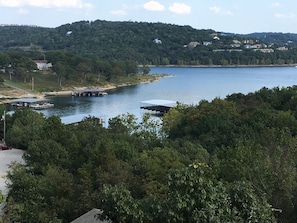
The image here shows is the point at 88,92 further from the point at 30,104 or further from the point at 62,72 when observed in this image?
the point at 30,104

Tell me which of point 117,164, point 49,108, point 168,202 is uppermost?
point 168,202

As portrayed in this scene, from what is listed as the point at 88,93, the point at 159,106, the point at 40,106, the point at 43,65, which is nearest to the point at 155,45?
the point at 43,65

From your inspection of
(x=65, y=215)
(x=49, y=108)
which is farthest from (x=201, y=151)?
(x=49, y=108)

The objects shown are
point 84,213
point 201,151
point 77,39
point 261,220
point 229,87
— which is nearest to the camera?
point 261,220

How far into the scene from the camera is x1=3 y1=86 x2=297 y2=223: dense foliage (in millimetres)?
5219

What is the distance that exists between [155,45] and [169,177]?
9458 cm

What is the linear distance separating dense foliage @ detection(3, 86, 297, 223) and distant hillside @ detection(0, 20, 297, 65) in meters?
66.3

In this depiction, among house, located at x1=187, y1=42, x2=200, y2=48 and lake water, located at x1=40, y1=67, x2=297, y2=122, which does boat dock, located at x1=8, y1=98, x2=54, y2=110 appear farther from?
house, located at x1=187, y1=42, x2=200, y2=48

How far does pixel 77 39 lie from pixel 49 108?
6642cm

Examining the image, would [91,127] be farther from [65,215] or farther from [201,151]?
[65,215]

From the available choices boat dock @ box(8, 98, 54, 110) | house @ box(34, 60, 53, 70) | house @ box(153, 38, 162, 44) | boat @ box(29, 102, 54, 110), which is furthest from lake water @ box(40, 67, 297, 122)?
house @ box(153, 38, 162, 44)

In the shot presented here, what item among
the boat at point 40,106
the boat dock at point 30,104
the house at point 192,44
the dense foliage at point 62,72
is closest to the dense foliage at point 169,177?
the boat at point 40,106

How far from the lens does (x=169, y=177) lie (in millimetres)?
5332

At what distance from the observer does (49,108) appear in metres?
36.3
